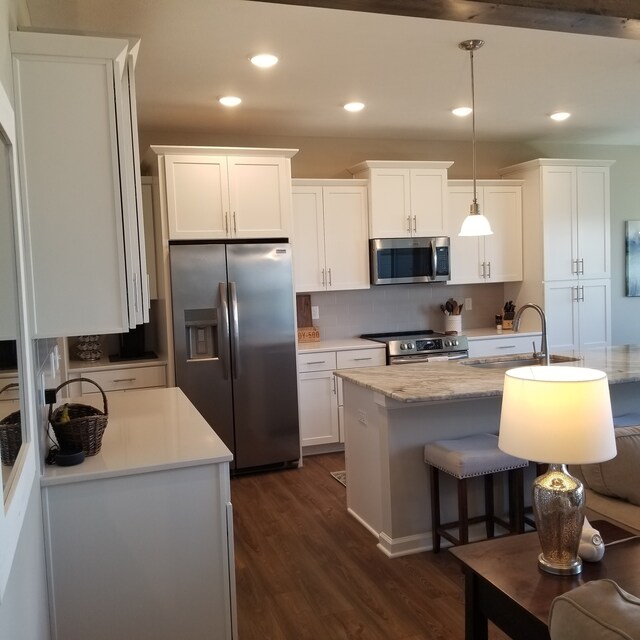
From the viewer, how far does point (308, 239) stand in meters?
5.20

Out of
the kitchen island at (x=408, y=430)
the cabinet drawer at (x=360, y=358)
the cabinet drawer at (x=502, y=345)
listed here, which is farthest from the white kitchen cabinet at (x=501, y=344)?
the kitchen island at (x=408, y=430)

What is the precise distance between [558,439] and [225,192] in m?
3.50

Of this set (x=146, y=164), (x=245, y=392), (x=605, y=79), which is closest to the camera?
(x=605, y=79)

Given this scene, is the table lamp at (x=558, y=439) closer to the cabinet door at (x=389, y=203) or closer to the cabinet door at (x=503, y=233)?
the cabinet door at (x=389, y=203)

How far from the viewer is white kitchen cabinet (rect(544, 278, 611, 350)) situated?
5.69m

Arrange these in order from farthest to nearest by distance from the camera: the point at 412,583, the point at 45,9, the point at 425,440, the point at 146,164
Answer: the point at 146,164, the point at 425,440, the point at 412,583, the point at 45,9

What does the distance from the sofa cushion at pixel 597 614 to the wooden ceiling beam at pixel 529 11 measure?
78.5 inches

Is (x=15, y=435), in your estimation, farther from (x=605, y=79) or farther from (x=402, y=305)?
(x=402, y=305)

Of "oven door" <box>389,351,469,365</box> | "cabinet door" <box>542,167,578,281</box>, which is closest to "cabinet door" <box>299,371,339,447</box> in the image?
"oven door" <box>389,351,469,365</box>

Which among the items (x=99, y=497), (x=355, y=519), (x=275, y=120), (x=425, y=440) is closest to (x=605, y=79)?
(x=275, y=120)

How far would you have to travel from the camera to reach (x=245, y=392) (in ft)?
15.2

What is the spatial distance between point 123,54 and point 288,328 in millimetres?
2749

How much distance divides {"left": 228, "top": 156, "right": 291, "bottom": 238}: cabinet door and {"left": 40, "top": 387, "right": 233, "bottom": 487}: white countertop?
179 cm

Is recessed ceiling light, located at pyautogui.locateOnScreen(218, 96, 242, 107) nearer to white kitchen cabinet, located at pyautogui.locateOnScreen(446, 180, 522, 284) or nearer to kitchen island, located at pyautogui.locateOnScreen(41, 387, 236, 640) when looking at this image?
white kitchen cabinet, located at pyautogui.locateOnScreen(446, 180, 522, 284)
